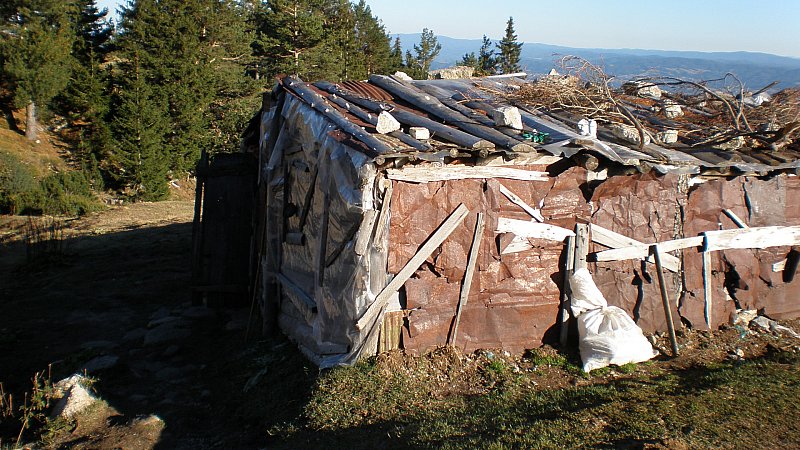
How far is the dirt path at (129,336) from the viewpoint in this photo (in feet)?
22.1

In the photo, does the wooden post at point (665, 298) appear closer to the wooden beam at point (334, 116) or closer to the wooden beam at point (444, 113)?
the wooden beam at point (444, 113)

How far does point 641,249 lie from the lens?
744cm

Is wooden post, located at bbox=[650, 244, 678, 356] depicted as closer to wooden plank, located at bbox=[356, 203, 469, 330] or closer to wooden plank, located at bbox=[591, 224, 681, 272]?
wooden plank, located at bbox=[591, 224, 681, 272]

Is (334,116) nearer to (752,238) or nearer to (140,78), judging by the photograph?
(752,238)

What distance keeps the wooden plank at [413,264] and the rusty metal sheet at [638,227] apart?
178cm

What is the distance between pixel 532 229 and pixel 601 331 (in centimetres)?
135

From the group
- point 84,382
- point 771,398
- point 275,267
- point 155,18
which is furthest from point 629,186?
point 155,18

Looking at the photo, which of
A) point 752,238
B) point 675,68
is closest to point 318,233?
point 752,238

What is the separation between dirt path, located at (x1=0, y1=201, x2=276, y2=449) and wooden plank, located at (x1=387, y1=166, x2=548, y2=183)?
299 centimetres

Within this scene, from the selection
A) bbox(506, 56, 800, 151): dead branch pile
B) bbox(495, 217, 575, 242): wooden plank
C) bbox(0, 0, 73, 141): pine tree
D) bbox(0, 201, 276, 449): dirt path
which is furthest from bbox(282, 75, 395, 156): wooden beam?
bbox(0, 0, 73, 141): pine tree

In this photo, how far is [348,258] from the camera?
6562 millimetres

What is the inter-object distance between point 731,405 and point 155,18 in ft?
86.6

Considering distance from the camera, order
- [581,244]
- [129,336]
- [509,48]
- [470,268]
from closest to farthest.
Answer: [470,268] < [581,244] < [129,336] < [509,48]

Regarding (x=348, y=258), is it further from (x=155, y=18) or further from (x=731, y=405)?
(x=155, y=18)
